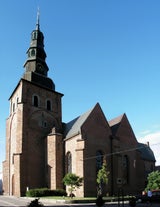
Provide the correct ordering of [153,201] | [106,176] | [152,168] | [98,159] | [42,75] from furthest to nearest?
1. [152,168]
2. [42,75]
3. [98,159]
4. [106,176]
5. [153,201]

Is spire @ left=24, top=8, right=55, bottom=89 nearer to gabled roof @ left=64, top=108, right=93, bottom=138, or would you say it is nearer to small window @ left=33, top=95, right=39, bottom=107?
small window @ left=33, top=95, right=39, bottom=107

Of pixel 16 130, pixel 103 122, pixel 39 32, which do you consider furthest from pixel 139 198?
pixel 39 32

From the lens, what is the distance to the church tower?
41.7 meters

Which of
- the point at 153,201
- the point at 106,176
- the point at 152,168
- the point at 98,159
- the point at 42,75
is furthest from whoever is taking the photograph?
the point at 152,168

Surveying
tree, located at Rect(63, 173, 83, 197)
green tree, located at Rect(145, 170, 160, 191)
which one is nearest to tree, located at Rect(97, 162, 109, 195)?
tree, located at Rect(63, 173, 83, 197)

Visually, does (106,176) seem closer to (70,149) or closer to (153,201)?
(70,149)

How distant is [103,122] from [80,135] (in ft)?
17.2

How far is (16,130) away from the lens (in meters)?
44.3

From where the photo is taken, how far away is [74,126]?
4484cm

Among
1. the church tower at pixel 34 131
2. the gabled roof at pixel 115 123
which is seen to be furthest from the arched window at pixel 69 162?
the gabled roof at pixel 115 123

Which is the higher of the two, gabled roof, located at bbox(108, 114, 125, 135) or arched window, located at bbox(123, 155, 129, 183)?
gabled roof, located at bbox(108, 114, 125, 135)

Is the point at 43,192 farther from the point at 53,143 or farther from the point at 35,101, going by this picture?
the point at 35,101

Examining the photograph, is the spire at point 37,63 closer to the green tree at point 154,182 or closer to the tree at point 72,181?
the tree at point 72,181

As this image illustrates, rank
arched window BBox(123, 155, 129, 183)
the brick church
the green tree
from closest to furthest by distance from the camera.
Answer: the brick church < arched window BBox(123, 155, 129, 183) < the green tree
